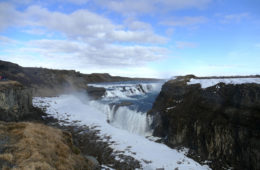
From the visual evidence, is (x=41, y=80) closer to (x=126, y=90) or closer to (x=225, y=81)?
(x=126, y=90)

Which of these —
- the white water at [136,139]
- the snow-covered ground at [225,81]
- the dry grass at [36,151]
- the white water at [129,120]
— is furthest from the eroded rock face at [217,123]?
the dry grass at [36,151]

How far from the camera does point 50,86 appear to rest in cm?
4678

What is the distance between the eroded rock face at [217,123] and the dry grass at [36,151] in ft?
29.0

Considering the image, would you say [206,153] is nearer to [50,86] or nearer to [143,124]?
[143,124]

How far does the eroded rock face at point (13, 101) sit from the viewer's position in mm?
14930

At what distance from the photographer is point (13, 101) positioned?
16.1 m

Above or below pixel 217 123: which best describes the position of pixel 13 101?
above

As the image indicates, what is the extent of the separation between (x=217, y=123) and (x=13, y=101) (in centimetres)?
1780

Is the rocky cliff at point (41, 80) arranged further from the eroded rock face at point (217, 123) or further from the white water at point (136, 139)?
the eroded rock face at point (217, 123)

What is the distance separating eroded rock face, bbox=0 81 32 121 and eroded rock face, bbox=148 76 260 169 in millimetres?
13600

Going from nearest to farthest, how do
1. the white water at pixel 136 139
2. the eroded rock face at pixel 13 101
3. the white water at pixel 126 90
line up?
the white water at pixel 136 139, the eroded rock face at pixel 13 101, the white water at pixel 126 90

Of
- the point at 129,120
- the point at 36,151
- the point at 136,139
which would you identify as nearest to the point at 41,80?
the point at 129,120

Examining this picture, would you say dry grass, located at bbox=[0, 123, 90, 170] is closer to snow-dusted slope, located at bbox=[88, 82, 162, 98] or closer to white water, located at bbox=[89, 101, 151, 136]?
white water, located at bbox=[89, 101, 151, 136]

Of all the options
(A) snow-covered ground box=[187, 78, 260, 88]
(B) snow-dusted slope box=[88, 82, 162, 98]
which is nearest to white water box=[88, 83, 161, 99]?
(B) snow-dusted slope box=[88, 82, 162, 98]
